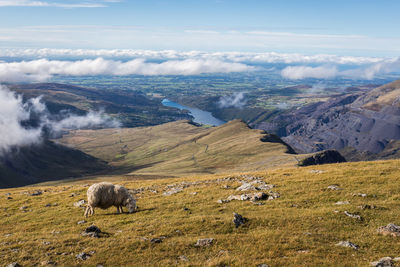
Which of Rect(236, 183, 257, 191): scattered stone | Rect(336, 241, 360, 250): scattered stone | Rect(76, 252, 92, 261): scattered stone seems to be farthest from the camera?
Rect(236, 183, 257, 191): scattered stone

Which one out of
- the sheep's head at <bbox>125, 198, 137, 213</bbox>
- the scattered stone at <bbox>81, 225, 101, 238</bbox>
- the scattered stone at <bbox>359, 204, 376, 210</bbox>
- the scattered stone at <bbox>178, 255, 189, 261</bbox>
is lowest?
the sheep's head at <bbox>125, 198, 137, 213</bbox>

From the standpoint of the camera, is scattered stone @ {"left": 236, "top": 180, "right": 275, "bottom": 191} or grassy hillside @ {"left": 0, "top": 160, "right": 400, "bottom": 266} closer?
grassy hillside @ {"left": 0, "top": 160, "right": 400, "bottom": 266}

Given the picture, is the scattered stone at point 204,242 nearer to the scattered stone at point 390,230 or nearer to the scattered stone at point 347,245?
the scattered stone at point 347,245

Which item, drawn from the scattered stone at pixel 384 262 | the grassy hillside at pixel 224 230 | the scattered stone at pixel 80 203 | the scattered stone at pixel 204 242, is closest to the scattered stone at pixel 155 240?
the grassy hillside at pixel 224 230

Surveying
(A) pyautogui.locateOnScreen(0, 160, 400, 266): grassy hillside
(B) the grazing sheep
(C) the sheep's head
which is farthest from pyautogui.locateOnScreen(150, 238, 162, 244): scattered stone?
(C) the sheep's head

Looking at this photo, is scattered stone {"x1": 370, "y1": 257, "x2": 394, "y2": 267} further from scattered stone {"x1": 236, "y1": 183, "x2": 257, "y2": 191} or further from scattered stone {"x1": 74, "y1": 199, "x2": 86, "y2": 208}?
scattered stone {"x1": 74, "y1": 199, "x2": 86, "y2": 208}

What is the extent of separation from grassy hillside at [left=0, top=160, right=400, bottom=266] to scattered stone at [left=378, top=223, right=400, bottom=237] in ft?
1.84

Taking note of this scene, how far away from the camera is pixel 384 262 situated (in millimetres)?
14758

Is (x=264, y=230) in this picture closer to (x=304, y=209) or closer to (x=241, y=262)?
(x=241, y=262)

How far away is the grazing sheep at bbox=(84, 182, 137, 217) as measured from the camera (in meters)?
27.4

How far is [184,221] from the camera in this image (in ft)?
72.6

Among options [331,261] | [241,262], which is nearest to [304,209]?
[331,261]

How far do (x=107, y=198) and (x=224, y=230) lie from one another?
44.3 ft

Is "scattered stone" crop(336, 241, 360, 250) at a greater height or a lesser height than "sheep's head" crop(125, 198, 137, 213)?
greater
